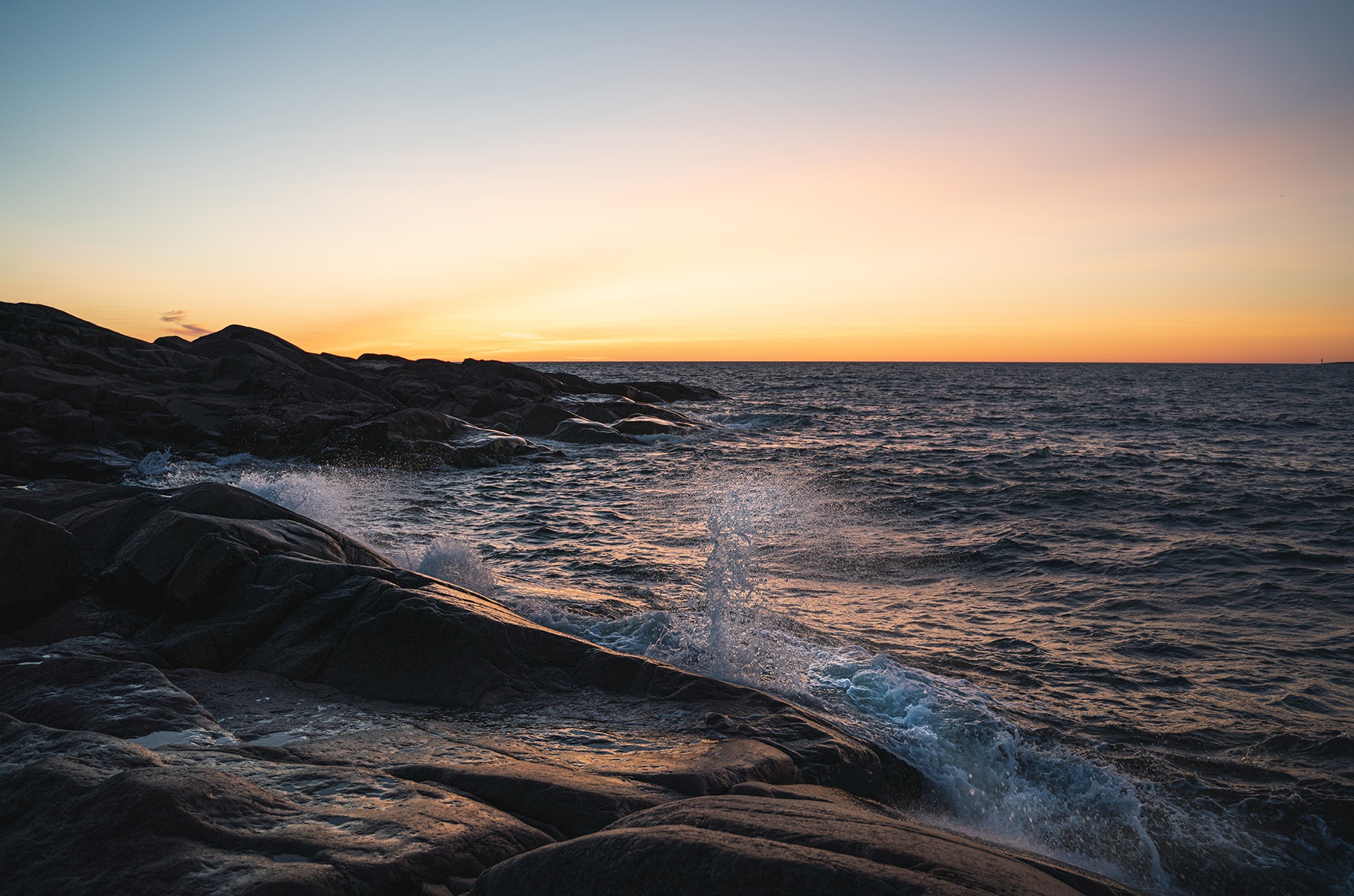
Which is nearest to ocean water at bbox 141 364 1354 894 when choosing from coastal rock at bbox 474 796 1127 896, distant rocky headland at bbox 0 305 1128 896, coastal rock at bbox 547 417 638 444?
distant rocky headland at bbox 0 305 1128 896

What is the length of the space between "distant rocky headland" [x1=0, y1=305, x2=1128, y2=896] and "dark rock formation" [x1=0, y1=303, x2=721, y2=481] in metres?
10.9

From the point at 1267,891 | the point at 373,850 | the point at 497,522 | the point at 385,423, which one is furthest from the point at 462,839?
the point at 385,423

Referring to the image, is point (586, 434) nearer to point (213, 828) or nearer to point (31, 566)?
point (31, 566)

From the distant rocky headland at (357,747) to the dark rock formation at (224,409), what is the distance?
10949mm

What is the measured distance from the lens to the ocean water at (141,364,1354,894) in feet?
15.4

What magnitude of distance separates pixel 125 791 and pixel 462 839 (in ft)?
4.13

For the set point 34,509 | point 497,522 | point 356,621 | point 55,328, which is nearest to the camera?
point 356,621

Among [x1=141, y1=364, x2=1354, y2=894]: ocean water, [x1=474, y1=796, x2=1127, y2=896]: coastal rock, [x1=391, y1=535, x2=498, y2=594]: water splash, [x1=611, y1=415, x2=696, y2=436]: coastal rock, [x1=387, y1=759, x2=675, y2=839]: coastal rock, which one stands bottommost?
[x1=141, y1=364, x2=1354, y2=894]: ocean water

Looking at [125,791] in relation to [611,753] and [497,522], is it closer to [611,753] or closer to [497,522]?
[611,753]

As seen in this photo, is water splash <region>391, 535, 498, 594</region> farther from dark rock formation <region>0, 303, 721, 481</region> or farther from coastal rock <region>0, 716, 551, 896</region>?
dark rock formation <region>0, 303, 721, 481</region>

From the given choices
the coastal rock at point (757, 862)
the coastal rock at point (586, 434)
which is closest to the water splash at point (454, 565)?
the coastal rock at point (757, 862)

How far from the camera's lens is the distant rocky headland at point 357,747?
2463 millimetres

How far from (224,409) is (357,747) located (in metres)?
20.3

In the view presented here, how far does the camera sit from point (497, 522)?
13.1 metres
